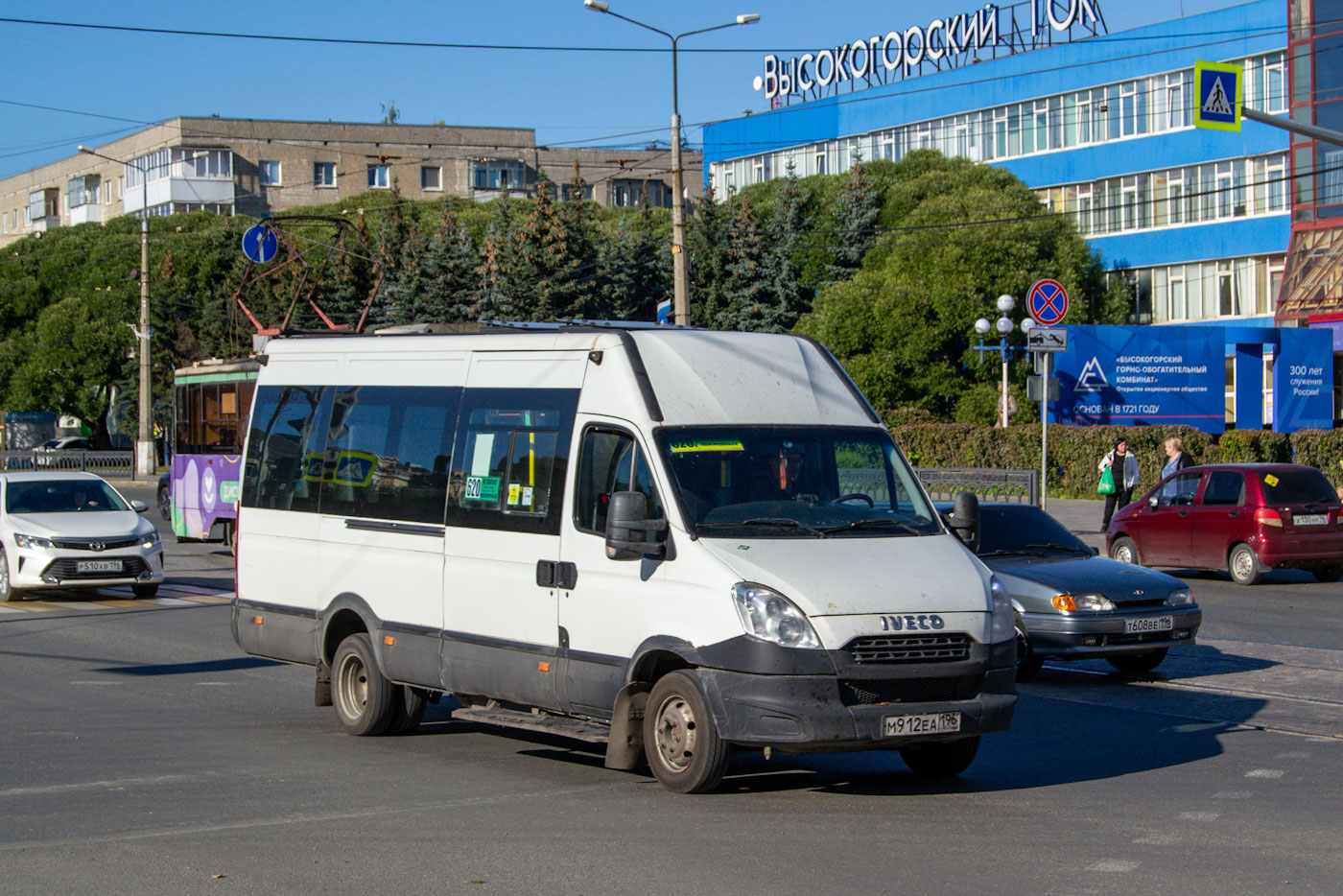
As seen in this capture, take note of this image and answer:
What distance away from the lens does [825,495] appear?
8289 mm

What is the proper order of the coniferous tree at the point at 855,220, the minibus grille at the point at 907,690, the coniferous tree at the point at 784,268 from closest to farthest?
the minibus grille at the point at 907,690
the coniferous tree at the point at 855,220
the coniferous tree at the point at 784,268

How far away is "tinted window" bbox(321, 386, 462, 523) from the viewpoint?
9.61m

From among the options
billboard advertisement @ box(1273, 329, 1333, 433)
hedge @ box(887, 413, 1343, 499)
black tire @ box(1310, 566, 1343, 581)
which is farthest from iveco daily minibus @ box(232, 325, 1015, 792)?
billboard advertisement @ box(1273, 329, 1333, 433)

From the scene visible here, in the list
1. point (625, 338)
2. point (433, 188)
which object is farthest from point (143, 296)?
point (433, 188)

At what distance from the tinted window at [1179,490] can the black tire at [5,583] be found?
15092mm

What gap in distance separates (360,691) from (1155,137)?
189ft

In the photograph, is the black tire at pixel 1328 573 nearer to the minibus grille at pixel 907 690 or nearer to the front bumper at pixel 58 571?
the minibus grille at pixel 907 690

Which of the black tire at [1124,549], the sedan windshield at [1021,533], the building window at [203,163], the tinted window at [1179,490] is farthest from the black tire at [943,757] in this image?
the building window at [203,163]

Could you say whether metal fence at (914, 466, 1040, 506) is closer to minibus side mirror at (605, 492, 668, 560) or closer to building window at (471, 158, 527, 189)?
minibus side mirror at (605, 492, 668, 560)

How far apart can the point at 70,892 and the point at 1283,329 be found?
146 ft

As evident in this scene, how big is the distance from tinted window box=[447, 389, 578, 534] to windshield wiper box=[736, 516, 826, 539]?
1234mm

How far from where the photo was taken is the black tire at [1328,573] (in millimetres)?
20609

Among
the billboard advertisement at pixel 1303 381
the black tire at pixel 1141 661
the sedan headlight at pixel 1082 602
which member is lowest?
the black tire at pixel 1141 661

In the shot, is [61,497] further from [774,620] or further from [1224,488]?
[1224,488]
